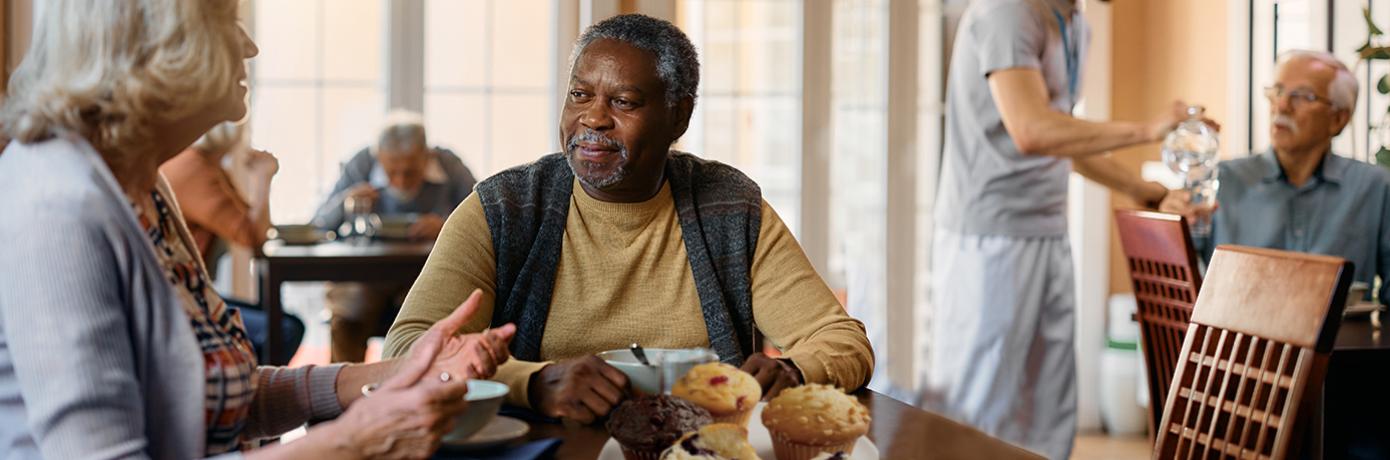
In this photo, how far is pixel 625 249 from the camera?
74.2 inches

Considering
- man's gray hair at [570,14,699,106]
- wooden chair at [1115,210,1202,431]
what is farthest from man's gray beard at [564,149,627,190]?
wooden chair at [1115,210,1202,431]

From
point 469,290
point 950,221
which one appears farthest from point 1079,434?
point 469,290

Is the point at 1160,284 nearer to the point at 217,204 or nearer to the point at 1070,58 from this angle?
the point at 1070,58

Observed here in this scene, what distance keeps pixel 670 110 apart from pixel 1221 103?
3.46m

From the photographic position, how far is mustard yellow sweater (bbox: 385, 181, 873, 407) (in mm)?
1771

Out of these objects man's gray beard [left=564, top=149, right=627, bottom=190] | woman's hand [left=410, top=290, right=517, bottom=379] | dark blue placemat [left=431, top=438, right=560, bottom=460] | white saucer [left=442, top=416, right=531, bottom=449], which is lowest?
dark blue placemat [left=431, top=438, right=560, bottom=460]

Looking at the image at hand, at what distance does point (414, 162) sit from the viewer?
4.79 meters

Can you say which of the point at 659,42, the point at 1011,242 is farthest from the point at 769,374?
the point at 1011,242

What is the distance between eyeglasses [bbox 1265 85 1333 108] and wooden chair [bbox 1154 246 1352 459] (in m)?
1.65

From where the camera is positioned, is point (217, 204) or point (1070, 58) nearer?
point (1070, 58)

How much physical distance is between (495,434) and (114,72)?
0.49 metres

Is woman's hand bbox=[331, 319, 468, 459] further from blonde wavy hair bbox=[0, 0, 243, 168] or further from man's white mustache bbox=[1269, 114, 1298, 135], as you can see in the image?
man's white mustache bbox=[1269, 114, 1298, 135]

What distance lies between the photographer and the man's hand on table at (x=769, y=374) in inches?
60.8

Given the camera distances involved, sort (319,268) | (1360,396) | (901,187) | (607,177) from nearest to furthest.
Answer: (607,177), (1360,396), (319,268), (901,187)
